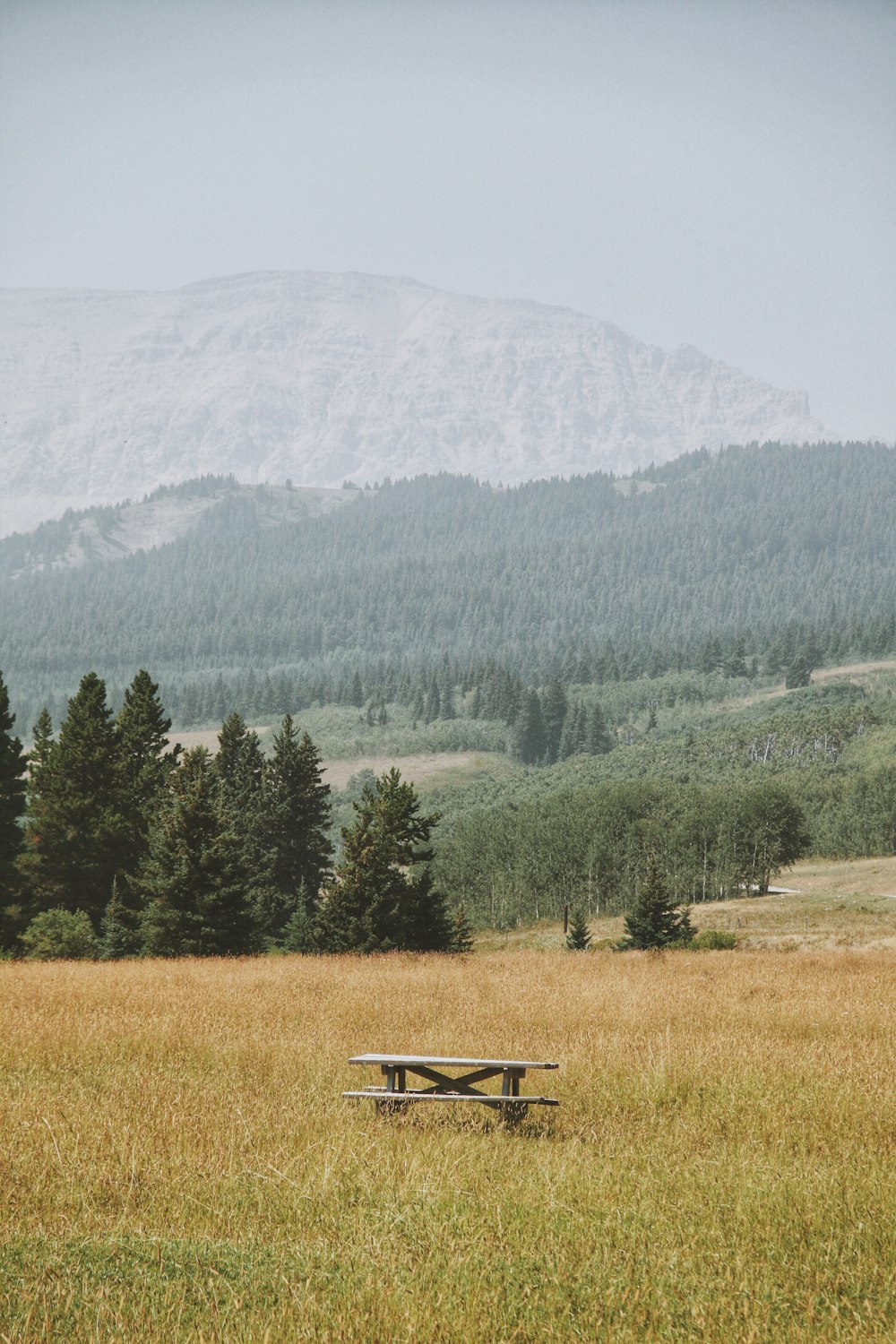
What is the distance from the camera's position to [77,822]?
146 ft

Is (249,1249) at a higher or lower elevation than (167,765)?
lower

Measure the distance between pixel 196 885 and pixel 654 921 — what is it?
2674 centimetres

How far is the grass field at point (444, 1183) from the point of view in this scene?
470cm

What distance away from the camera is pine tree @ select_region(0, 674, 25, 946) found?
42.2 meters

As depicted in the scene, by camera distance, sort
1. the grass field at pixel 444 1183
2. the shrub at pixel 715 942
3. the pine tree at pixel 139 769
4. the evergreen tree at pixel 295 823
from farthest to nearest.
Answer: the evergreen tree at pixel 295 823
the shrub at pixel 715 942
the pine tree at pixel 139 769
the grass field at pixel 444 1183

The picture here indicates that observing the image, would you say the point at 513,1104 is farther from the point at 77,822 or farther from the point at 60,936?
the point at 77,822

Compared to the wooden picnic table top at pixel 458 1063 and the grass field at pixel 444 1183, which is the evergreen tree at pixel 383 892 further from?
the wooden picnic table top at pixel 458 1063

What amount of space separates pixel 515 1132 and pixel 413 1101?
1.03 metres

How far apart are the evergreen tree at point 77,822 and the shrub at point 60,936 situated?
5019 millimetres

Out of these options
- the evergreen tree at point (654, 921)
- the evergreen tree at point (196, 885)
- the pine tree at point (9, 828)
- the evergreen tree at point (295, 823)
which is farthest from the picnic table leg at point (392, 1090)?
the evergreen tree at point (295, 823)

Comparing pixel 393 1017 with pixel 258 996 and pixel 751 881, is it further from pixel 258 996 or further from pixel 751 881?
pixel 751 881

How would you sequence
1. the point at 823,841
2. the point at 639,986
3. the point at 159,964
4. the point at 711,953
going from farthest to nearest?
the point at 823,841 < the point at 711,953 < the point at 159,964 < the point at 639,986

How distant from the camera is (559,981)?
58.1 feet

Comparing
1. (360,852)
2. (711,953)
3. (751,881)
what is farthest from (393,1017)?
(751,881)
